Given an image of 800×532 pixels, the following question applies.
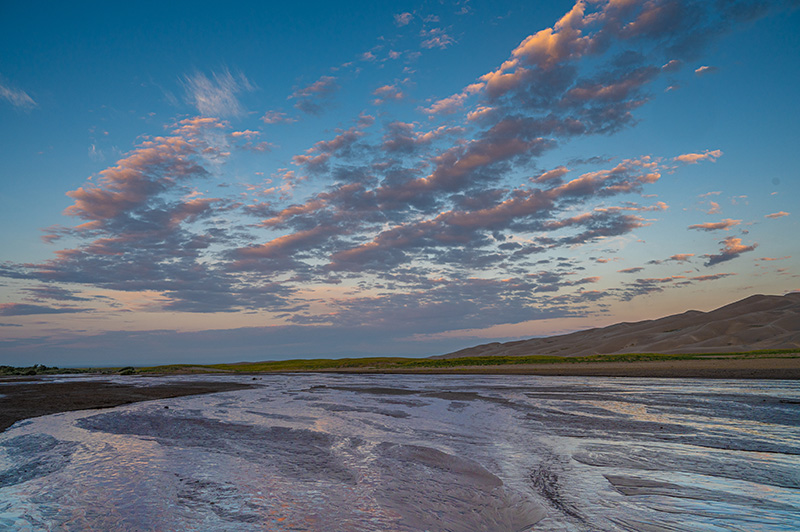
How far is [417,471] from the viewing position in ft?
31.6

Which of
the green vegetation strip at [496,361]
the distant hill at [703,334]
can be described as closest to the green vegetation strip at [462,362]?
the green vegetation strip at [496,361]

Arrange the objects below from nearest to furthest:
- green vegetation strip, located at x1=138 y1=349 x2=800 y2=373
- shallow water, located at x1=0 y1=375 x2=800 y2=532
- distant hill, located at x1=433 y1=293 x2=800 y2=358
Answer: shallow water, located at x1=0 y1=375 x2=800 y2=532 → green vegetation strip, located at x1=138 y1=349 x2=800 y2=373 → distant hill, located at x1=433 y1=293 x2=800 y2=358

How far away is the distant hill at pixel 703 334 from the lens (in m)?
70.8

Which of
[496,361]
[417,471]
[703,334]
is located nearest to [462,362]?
[496,361]

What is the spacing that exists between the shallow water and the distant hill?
2582 inches

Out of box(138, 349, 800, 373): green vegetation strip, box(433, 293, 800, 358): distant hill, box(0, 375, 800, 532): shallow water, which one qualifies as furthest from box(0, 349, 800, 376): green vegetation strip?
box(0, 375, 800, 532): shallow water

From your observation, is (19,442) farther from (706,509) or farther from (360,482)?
(706,509)

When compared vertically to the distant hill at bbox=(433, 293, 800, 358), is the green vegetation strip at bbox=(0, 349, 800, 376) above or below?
below

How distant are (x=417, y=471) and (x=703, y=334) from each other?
9345 centimetres

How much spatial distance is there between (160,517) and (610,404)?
1906 centimetres

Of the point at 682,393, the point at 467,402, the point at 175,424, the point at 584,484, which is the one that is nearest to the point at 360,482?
A: the point at 584,484

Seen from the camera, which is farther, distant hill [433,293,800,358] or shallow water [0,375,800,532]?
distant hill [433,293,800,358]

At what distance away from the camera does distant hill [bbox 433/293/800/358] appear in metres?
70.8

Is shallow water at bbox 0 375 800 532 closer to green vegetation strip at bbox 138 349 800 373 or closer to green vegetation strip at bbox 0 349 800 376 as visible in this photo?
green vegetation strip at bbox 138 349 800 373
